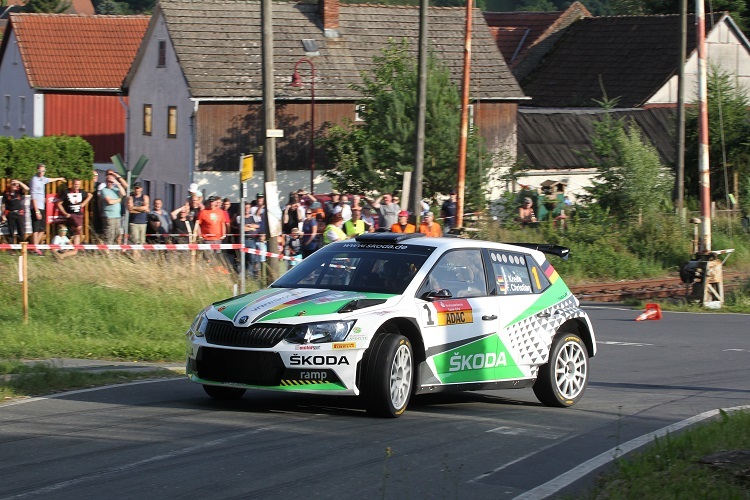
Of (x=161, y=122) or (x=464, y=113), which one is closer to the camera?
(x=464, y=113)

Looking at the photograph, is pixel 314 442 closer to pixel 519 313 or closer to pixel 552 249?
pixel 519 313

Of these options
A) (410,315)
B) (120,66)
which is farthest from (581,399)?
(120,66)

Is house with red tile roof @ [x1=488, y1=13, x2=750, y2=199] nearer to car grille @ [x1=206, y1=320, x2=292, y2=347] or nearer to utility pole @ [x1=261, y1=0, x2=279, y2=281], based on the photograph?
utility pole @ [x1=261, y1=0, x2=279, y2=281]

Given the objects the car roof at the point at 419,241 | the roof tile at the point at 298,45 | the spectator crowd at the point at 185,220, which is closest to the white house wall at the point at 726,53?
the roof tile at the point at 298,45

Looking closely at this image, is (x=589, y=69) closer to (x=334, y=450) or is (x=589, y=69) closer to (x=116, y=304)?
(x=116, y=304)

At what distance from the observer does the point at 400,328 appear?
10.4m

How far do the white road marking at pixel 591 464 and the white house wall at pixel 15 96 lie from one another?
50157 millimetres

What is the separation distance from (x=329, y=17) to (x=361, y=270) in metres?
34.1

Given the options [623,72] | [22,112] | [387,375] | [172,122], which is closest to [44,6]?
[22,112]

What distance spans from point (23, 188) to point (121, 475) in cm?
1777

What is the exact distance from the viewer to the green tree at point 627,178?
33688 millimetres

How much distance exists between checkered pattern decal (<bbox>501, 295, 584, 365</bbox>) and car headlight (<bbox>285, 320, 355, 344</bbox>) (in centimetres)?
203

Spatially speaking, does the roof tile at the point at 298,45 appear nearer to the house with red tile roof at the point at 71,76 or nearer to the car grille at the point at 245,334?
the house with red tile roof at the point at 71,76

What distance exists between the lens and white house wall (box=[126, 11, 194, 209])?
4231 cm
